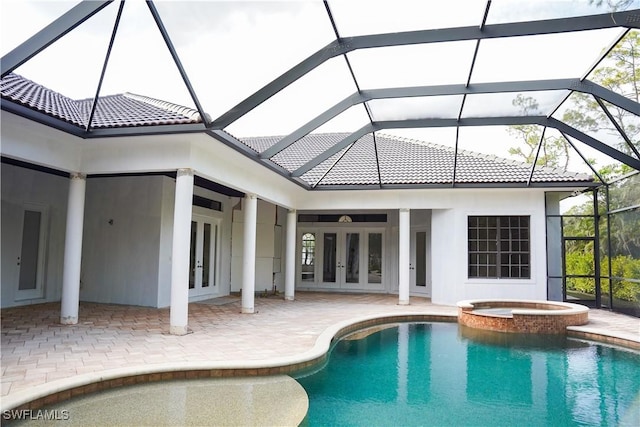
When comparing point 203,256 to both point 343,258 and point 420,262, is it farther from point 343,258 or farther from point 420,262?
point 420,262

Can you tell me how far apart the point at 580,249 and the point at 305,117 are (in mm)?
10481

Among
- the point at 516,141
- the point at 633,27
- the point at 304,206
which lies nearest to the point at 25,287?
the point at 304,206

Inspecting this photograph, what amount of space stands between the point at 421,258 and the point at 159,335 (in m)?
9.85

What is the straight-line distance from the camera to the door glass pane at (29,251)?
1016 cm

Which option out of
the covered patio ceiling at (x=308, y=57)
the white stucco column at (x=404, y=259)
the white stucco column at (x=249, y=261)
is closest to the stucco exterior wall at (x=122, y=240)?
the white stucco column at (x=249, y=261)

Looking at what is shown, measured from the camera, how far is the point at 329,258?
16.6 m

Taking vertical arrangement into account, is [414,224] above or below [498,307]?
above

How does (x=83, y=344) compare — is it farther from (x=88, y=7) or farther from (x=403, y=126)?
(x=403, y=126)

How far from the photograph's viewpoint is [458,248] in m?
12.9

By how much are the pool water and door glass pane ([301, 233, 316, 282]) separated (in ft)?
25.9

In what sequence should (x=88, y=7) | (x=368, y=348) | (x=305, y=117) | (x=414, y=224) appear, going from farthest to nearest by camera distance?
(x=414, y=224) → (x=305, y=117) → (x=368, y=348) → (x=88, y=7)

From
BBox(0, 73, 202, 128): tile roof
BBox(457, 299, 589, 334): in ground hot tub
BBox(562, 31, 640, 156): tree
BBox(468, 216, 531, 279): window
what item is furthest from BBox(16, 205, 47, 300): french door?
BBox(562, 31, 640, 156): tree

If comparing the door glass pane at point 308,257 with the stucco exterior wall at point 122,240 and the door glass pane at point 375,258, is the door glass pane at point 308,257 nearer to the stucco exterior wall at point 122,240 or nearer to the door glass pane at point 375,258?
the door glass pane at point 375,258

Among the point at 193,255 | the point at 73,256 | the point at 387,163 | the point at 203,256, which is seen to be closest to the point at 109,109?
the point at 73,256
